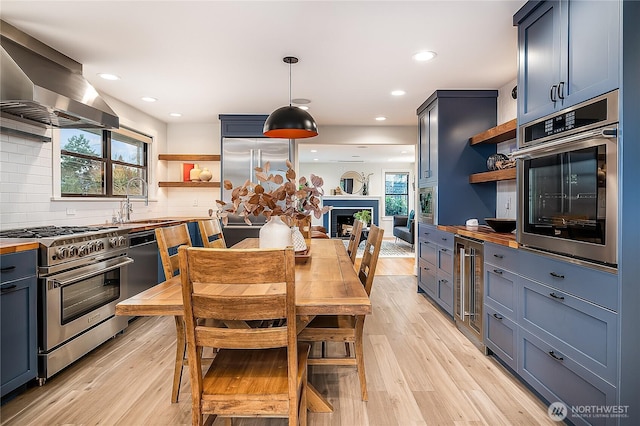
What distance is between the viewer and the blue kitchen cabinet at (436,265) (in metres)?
3.63

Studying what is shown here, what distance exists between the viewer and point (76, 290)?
264 centimetres

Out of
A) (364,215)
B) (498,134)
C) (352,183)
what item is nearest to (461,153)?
(498,134)

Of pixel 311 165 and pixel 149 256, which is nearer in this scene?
pixel 149 256

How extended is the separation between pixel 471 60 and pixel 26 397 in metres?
4.00

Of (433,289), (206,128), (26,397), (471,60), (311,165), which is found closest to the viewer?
(26,397)

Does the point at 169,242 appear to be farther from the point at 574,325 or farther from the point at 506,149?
the point at 506,149

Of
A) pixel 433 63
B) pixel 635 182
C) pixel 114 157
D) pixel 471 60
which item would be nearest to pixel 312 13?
pixel 433 63

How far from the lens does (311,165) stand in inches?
468

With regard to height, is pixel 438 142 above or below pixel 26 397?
above

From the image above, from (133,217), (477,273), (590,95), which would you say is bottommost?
(477,273)

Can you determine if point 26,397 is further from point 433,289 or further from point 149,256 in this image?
point 433,289

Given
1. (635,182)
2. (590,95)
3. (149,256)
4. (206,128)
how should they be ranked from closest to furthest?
(635,182)
(590,95)
(149,256)
(206,128)

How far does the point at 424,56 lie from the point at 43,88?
285cm

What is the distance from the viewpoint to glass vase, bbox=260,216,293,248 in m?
2.19
